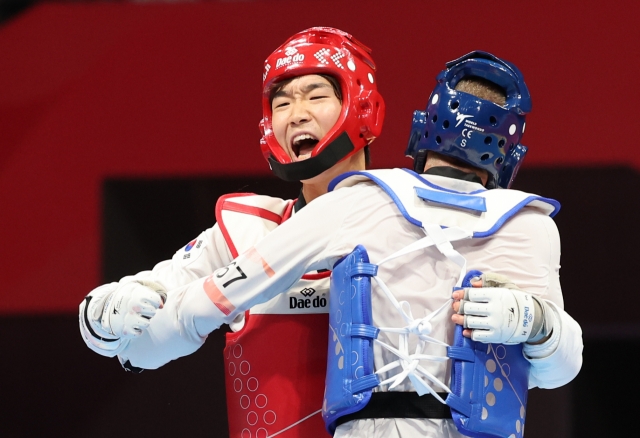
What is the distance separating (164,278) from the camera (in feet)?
9.29

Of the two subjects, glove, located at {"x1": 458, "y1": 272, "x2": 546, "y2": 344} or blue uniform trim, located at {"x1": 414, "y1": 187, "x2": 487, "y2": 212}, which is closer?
glove, located at {"x1": 458, "y1": 272, "x2": 546, "y2": 344}

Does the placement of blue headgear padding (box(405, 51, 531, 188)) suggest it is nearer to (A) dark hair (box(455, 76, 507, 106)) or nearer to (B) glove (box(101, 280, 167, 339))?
(A) dark hair (box(455, 76, 507, 106))

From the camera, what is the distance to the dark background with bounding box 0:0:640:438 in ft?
13.1

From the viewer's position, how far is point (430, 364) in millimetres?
2221

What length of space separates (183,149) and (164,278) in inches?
54.1

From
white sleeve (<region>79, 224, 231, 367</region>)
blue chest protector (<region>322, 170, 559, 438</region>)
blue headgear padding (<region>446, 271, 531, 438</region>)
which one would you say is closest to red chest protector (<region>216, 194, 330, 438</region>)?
white sleeve (<region>79, 224, 231, 367</region>)

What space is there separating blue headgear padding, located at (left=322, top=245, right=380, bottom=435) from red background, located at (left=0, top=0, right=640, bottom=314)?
6.01 feet

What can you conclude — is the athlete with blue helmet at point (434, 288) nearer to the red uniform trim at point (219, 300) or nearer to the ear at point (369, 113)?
the red uniform trim at point (219, 300)

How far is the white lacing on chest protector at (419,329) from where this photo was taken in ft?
7.14

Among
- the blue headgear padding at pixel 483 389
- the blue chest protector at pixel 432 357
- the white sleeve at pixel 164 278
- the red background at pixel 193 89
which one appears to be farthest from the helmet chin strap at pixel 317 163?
the red background at pixel 193 89

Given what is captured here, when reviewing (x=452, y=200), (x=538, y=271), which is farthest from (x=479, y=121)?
(x=538, y=271)

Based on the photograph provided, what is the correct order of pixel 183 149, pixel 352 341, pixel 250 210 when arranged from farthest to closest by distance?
pixel 183 149 → pixel 250 210 → pixel 352 341

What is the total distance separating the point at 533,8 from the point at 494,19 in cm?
17

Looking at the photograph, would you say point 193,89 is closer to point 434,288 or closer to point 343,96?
point 343,96
